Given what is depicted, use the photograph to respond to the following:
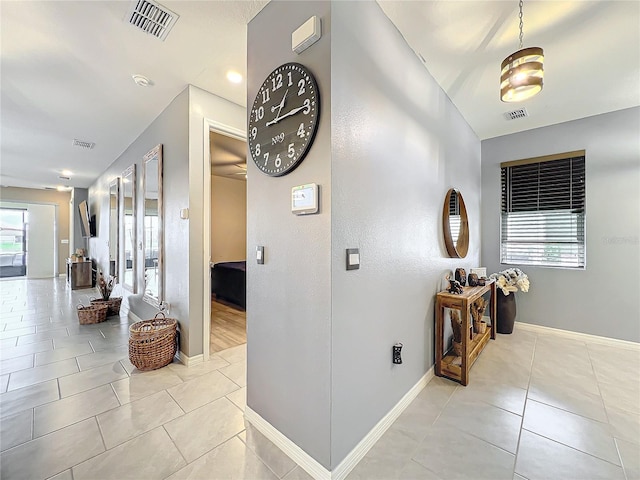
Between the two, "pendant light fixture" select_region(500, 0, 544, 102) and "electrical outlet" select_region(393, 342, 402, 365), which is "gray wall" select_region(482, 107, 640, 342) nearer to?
"pendant light fixture" select_region(500, 0, 544, 102)

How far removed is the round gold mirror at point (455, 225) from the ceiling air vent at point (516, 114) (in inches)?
46.4

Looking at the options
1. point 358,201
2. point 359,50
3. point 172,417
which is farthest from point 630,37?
point 172,417

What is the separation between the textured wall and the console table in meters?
7.70

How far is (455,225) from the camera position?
2949mm

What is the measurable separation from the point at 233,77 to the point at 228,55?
28 cm

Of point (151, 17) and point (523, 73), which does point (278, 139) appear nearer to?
point (151, 17)

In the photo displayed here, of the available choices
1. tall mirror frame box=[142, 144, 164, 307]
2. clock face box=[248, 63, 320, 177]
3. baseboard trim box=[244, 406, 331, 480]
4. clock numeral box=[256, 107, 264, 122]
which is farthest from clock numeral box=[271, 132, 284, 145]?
tall mirror frame box=[142, 144, 164, 307]

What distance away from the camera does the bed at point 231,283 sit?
4578 millimetres

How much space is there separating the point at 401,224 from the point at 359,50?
3.65 feet

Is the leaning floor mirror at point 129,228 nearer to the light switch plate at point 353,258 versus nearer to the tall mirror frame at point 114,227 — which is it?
the tall mirror frame at point 114,227

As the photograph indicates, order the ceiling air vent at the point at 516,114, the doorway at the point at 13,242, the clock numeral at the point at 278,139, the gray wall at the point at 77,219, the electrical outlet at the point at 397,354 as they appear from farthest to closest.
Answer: the doorway at the point at 13,242 < the gray wall at the point at 77,219 < the ceiling air vent at the point at 516,114 < the electrical outlet at the point at 397,354 < the clock numeral at the point at 278,139

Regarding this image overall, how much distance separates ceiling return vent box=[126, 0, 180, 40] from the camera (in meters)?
1.75

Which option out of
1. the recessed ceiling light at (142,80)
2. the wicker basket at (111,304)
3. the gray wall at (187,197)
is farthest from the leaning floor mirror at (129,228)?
the recessed ceiling light at (142,80)

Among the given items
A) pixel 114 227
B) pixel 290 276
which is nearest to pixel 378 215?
pixel 290 276
